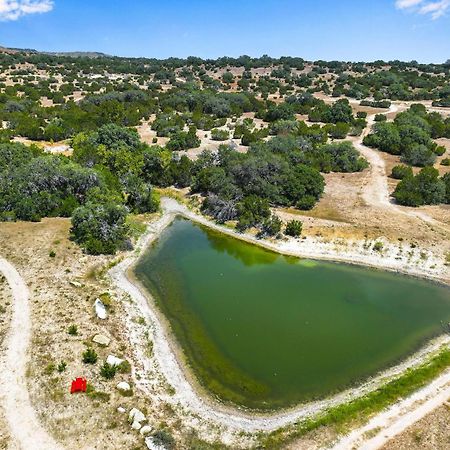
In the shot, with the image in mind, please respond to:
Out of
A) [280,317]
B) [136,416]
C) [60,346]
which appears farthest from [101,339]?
[280,317]

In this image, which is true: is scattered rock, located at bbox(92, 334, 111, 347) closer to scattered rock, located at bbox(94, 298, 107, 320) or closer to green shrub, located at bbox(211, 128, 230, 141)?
scattered rock, located at bbox(94, 298, 107, 320)

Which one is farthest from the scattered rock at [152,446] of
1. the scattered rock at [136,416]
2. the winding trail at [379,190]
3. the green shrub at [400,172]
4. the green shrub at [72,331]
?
the green shrub at [400,172]

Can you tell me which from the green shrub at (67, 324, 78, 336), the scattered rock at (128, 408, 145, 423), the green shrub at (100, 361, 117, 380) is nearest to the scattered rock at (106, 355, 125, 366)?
the green shrub at (100, 361, 117, 380)

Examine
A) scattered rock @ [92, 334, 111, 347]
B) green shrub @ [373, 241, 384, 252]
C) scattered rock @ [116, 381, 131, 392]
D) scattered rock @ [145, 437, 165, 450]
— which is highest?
green shrub @ [373, 241, 384, 252]

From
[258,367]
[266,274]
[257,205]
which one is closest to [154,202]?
[257,205]

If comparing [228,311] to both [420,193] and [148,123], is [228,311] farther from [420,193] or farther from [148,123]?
[148,123]

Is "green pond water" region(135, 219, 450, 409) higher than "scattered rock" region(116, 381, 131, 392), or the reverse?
"green pond water" region(135, 219, 450, 409)

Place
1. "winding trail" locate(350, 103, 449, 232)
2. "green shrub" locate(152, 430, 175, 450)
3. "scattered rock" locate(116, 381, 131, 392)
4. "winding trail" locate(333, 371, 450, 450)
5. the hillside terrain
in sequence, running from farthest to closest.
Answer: "winding trail" locate(350, 103, 449, 232)
"scattered rock" locate(116, 381, 131, 392)
the hillside terrain
"winding trail" locate(333, 371, 450, 450)
"green shrub" locate(152, 430, 175, 450)
